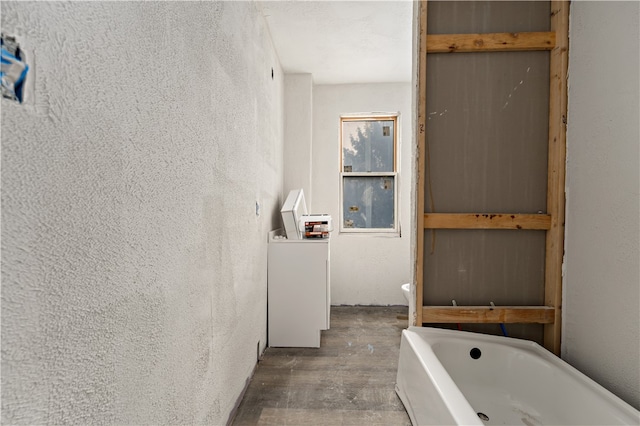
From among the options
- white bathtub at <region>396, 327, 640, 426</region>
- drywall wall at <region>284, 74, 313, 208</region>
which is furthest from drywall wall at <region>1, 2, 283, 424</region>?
drywall wall at <region>284, 74, 313, 208</region>

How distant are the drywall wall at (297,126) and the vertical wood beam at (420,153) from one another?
5.94ft

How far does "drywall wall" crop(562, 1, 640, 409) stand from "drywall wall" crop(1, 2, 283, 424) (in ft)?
6.02

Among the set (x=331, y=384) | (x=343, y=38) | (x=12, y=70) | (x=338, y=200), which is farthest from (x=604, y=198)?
(x=338, y=200)

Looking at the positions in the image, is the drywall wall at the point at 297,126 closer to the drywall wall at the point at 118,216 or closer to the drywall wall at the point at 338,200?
the drywall wall at the point at 338,200

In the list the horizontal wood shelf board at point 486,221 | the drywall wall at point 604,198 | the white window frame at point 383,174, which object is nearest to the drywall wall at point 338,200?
the white window frame at point 383,174

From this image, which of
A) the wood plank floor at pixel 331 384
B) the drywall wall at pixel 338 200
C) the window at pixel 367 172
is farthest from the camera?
the window at pixel 367 172

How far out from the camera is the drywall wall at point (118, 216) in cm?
59

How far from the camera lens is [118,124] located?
81 centimetres

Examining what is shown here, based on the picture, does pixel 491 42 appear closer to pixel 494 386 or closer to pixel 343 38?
pixel 343 38

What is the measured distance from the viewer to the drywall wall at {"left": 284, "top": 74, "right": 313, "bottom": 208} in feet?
11.7

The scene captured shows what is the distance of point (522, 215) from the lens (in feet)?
6.20

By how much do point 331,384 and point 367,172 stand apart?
8.30ft

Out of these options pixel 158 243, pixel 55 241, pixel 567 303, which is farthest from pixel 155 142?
pixel 567 303

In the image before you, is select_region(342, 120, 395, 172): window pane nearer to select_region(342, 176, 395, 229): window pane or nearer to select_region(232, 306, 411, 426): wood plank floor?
select_region(342, 176, 395, 229): window pane
